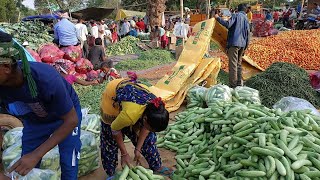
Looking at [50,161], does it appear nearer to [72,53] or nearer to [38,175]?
[38,175]

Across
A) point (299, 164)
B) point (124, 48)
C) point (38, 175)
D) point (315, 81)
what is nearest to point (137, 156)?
point (38, 175)

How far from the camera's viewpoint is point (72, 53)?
28.6 feet

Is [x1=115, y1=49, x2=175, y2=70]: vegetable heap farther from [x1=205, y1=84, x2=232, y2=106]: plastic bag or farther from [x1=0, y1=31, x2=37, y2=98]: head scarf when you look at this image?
[x1=0, y1=31, x2=37, y2=98]: head scarf

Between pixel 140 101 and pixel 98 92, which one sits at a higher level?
pixel 140 101

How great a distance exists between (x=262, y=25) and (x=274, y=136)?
61.9 feet

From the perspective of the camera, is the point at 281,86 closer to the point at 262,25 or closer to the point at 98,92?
the point at 98,92

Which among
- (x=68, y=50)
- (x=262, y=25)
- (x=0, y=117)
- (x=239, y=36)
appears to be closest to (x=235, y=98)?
(x=239, y=36)

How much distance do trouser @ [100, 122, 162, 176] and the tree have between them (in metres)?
34.0

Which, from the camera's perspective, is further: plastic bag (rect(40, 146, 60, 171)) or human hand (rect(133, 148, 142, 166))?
human hand (rect(133, 148, 142, 166))

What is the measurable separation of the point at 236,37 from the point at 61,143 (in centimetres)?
Answer: 541

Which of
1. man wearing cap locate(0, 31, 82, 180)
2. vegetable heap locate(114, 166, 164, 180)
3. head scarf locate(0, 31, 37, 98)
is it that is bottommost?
vegetable heap locate(114, 166, 164, 180)

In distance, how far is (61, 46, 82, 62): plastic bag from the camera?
855 cm

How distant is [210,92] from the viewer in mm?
5617

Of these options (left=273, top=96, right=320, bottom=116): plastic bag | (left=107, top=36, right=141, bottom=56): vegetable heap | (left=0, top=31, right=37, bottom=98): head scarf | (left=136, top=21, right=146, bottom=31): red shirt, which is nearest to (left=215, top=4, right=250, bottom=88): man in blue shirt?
(left=273, top=96, right=320, bottom=116): plastic bag
